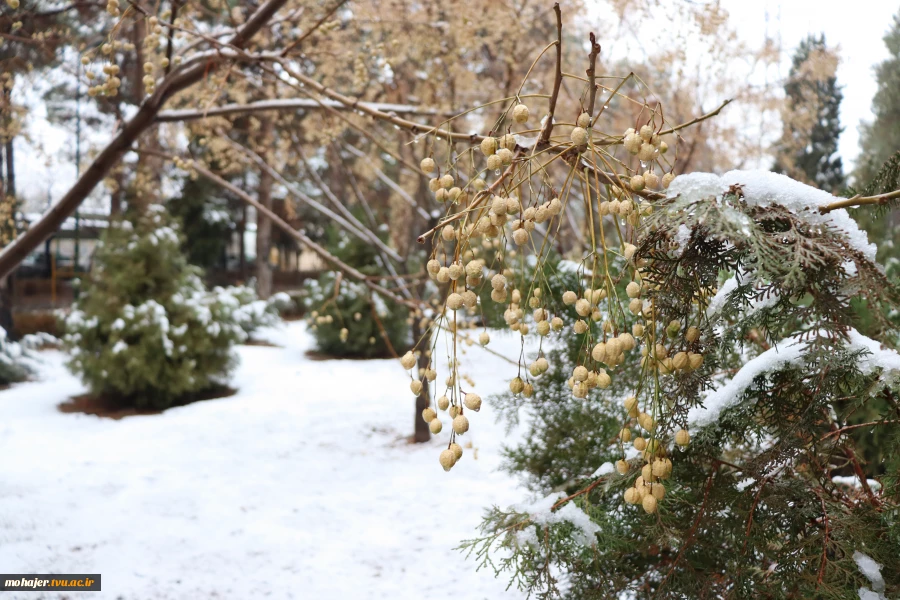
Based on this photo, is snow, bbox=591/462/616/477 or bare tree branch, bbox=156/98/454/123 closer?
snow, bbox=591/462/616/477

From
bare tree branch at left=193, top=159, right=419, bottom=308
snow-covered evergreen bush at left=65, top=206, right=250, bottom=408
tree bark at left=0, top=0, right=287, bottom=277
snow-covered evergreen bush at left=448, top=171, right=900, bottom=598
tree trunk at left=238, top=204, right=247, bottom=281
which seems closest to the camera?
snow-covered evergreen bush at left=448, top=171, right=900, bottom=598

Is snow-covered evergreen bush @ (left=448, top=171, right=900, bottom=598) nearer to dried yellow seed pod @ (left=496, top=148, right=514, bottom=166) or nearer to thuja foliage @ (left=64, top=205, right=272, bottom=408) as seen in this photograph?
dried yellow seed pod @ (left=496, top=148, right=514, bottom=166)

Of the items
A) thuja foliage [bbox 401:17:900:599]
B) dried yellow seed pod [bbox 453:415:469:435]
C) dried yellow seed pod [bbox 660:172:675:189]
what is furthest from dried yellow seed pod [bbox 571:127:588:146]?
dried yellow seed pod [bbox 453:415:469:435]

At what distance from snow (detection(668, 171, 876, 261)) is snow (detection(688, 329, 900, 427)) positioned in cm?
16

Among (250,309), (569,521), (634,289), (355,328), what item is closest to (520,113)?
(634,289)

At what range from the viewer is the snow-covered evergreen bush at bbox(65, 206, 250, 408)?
6809 mm

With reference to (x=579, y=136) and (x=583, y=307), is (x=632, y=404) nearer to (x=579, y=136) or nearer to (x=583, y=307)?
(x=583, y=307)

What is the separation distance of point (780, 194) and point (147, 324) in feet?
23.3

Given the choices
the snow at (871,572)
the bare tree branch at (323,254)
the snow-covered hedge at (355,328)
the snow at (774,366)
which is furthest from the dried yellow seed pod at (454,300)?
the snow-covered hedge at (355,328)

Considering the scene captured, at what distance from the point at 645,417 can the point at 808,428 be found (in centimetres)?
30

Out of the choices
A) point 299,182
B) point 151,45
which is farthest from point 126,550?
point 299,182

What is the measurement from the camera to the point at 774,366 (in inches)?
41.0

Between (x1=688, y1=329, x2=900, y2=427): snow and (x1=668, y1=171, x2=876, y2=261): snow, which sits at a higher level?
(x1=668, y1=171, x2=876, y2=261): snow

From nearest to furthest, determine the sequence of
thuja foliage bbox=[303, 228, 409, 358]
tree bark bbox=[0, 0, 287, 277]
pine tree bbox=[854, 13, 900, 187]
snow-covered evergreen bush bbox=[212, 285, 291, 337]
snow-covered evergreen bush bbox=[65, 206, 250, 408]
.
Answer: tree bark bbox=[0, 0, 287, 277], snow-covered evergreen bush bbox=[65, 206, 250, 408], snow-covered evergreen bush bbox=[212, 285, 291, 337], thuja foliage bbox=[303, 228, 409, 358], pine tree bbox=[854, 13, 900, 187]
